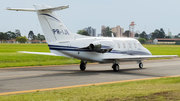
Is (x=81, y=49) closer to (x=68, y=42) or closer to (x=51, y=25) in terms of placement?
(x=68, y=42)

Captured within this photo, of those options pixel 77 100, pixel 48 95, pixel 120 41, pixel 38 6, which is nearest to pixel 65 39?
pixel 38 6

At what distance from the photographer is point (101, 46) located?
21.4 m

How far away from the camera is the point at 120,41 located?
24.8 m

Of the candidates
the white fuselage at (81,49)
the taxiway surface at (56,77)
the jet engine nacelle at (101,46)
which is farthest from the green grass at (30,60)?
the jet engine nacelle at (101,46)

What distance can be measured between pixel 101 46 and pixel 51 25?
4.07 metres

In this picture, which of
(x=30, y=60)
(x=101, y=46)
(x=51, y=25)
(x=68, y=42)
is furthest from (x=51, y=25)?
(x=30, y=60)

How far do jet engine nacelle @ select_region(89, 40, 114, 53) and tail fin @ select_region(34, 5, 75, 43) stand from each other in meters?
1.96

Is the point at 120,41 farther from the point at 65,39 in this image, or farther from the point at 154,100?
the point at 154,100

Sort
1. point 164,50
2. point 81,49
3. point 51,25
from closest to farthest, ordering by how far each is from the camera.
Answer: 1. point 51,25
2. point 81,49
3. point 164,50

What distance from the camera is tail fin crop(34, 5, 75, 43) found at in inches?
787

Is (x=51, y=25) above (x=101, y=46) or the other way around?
above

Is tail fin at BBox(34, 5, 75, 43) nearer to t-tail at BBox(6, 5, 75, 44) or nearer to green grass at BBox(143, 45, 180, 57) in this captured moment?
t-tail at BBox(6, 5, 75, 44)

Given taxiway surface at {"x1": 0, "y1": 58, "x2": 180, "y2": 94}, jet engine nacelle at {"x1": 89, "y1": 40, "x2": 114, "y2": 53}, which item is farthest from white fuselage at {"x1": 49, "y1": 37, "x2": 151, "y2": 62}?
taxiway surface at {"x1": 0, "y1": 58, "x2": 180, "y2": 94}

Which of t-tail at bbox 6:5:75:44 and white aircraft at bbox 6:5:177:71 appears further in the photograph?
white aircraft at bbox 6:5:177:71
